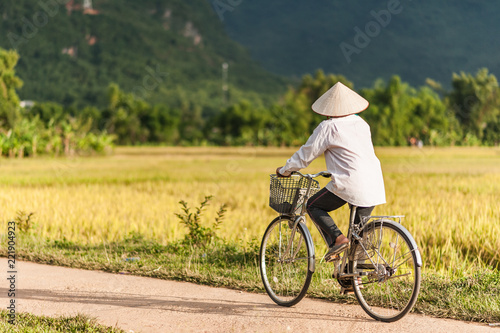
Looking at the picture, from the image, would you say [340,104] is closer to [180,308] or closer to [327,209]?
[327,209]

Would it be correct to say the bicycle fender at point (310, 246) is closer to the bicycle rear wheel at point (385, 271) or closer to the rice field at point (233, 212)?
the bicycle rear wheel at point (385, 271)

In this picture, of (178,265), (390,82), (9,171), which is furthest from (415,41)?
(178,265)

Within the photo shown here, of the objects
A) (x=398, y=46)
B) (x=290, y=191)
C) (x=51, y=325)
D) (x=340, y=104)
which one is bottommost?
(x=51, y=325)

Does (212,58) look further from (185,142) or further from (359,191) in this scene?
(359,191)

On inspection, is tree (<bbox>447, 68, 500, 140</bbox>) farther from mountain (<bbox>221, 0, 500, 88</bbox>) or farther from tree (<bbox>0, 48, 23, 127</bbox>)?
mountain (<bbox>221, 0, 500, 88</bbox>)

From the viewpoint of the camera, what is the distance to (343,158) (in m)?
4.41

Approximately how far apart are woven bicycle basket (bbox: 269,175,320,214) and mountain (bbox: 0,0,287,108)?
3054 inches

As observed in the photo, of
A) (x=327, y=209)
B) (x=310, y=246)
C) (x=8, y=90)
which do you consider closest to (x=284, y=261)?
(x=310, y=246)

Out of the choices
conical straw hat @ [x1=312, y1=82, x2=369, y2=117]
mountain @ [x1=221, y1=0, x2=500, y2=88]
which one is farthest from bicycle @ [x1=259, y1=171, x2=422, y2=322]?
mountain @ [x1=221, y1=0, x2=500, y2=88]

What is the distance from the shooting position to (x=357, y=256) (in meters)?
4.60

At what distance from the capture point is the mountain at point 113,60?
93938mm

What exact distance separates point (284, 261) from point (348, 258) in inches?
28.1

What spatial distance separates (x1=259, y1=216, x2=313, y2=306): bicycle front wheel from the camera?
196 inches

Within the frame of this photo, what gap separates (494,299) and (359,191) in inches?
59.7
